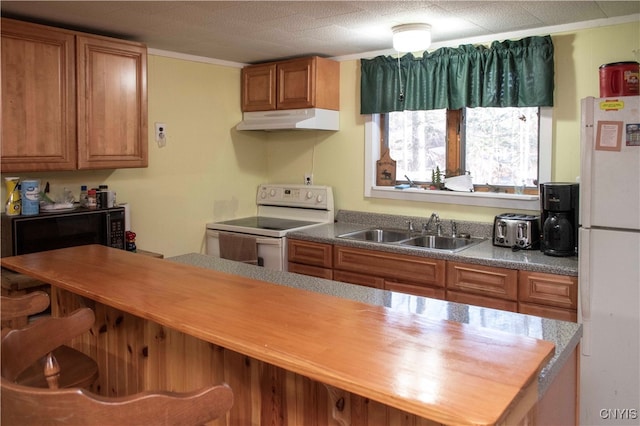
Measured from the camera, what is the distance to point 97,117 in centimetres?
309

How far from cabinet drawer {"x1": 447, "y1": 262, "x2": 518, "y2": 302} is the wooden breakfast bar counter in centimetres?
114

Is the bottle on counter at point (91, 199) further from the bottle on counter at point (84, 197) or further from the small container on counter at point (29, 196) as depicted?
the small container on counter at point (29, 196)

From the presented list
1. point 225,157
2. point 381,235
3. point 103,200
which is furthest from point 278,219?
point 103,200

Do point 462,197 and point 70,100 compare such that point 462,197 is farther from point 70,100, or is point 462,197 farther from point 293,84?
point 70,100

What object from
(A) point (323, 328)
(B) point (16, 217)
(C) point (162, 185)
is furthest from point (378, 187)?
(A) point (323, 328)

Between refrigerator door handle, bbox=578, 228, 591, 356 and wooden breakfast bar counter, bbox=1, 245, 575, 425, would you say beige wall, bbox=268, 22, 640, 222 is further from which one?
wooden breakfast bar counter, bbox=1, 245, 575, 425

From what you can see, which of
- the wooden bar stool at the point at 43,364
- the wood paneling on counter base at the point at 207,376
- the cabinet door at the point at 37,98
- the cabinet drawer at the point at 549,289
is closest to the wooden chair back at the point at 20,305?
the wooden bar stool at the point at 43,364

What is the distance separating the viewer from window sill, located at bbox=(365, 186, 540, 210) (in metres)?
3.33

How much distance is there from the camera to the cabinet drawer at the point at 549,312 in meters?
2.67

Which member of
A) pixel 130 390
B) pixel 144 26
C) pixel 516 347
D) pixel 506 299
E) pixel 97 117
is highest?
pixel 144 26

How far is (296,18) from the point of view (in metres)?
2.90

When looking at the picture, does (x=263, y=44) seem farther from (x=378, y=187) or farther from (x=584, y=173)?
(x=584, y=173)

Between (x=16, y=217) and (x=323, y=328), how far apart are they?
2215 millimetres

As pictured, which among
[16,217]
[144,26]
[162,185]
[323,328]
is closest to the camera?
[323,328]
